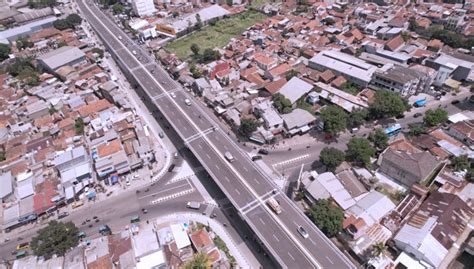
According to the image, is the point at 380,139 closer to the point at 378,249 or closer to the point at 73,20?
the point at 378,249

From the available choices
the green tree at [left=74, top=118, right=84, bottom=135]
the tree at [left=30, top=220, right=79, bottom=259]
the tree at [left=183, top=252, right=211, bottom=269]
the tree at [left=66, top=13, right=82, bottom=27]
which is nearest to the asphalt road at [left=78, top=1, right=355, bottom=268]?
the tree at [left=183, top=252, right=211, bottom=269]

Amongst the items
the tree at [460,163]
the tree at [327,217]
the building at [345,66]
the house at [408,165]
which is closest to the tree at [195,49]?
the building at [345,66]

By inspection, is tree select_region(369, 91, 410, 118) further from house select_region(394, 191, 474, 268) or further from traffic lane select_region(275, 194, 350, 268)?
traffic lane select_region(275, 194, 350, 268)

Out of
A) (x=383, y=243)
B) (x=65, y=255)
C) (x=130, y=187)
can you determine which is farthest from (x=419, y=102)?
(x=65, y=255)

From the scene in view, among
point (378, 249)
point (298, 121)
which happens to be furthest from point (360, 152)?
point (378, 249)

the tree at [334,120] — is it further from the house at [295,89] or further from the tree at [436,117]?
the tree at [436,117]

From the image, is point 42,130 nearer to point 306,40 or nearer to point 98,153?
point 98,153
